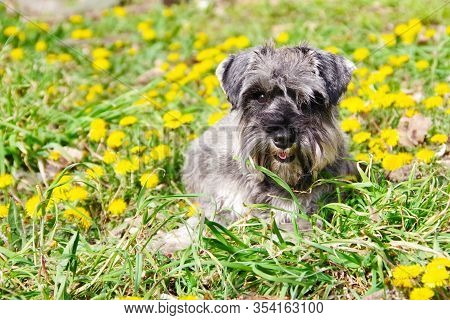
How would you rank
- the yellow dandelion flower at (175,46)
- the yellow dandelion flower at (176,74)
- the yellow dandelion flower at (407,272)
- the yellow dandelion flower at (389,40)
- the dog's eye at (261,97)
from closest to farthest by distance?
the yellow dandelion flower at (407,272)
the dog's eye at (261,97)
the yellow dandelion flower at (176,74)
the yellow dandelion flower at (389,40)
the yellow dandelion flower at (175,46)

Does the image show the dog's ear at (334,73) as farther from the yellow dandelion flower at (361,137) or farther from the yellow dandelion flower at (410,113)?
the yellow dandelion flower at (410,113)

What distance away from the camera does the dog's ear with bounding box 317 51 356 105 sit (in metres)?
4.96

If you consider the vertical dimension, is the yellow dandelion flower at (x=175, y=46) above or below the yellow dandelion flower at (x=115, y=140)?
above

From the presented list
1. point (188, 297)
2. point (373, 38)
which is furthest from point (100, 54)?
point (188, 297)

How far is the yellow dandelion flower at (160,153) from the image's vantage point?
601cm

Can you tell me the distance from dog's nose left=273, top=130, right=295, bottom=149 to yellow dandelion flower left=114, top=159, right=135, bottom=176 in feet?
4.63

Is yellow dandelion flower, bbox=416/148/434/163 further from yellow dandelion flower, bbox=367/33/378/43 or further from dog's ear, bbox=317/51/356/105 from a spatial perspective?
yellow dandelion flower, bbox=367/33/378/43

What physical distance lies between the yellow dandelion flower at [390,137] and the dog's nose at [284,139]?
1.30m

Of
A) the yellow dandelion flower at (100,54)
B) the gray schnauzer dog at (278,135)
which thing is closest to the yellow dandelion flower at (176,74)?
the yellow dandelion flower at (100,54)

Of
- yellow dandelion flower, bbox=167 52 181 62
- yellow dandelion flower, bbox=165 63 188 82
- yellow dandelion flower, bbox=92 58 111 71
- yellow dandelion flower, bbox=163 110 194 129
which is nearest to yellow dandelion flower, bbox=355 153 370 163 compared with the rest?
yellow dandelion flower, bbox=163 110 194 129

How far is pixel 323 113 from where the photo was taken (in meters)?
4.99

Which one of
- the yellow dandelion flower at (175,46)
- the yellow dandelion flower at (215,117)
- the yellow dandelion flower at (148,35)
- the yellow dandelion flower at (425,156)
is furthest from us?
the yellow dandelion flower at (148,35)
